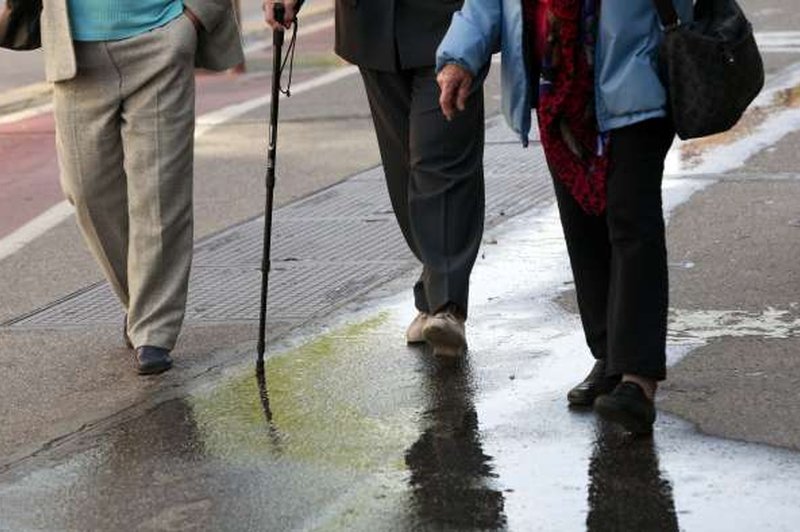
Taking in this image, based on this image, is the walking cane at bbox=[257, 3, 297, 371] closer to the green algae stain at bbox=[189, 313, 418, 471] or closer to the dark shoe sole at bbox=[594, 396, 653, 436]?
the green algae stain at bbox=[189, 313, 418, 471]

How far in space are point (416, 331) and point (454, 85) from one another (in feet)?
4.70

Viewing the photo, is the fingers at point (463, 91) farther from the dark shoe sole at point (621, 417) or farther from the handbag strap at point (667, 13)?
the dark shoe sole at point (621, 417)

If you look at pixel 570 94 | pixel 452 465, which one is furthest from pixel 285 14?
pixel 452 465

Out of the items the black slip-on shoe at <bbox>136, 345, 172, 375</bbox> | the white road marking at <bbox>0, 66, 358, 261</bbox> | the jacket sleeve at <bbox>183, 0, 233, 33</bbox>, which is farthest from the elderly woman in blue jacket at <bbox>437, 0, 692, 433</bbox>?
the white road marking at <bbox>0, 66, 358, 261</bbox>

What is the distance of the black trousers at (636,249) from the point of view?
18.7ft

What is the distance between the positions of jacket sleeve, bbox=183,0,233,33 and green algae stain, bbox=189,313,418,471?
46.3 inches

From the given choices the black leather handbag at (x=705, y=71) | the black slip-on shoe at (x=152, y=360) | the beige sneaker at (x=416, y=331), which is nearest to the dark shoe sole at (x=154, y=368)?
the black slip-on shoe at (x=152, y=360)

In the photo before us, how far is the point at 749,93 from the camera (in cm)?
573

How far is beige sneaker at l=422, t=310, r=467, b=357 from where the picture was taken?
680 cm

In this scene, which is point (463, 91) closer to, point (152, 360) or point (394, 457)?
point (394, 457)

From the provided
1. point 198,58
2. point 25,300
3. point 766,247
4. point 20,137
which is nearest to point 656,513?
point 198,58

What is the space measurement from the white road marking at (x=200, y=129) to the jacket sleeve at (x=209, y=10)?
2754mm

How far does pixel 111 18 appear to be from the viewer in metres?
6.92

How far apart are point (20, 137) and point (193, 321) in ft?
20.6
